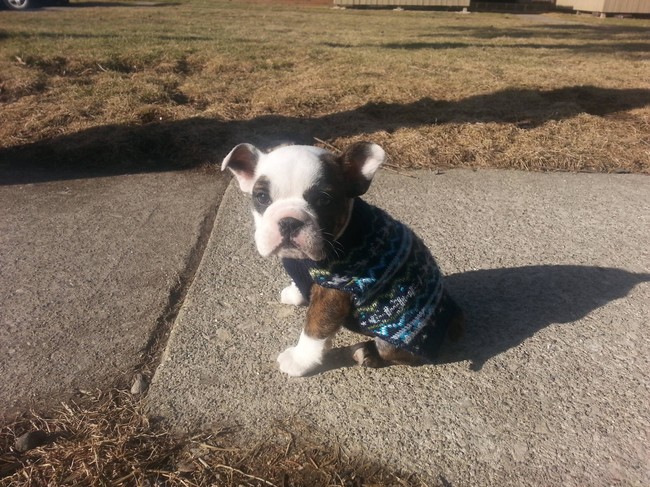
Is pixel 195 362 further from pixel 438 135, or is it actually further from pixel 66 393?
pixel 438 135

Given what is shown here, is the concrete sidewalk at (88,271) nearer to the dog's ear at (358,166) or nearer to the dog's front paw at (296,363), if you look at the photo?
the dog's front paw at (296,363)

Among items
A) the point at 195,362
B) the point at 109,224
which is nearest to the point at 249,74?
the point at 109,224

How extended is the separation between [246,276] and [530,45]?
11629mm

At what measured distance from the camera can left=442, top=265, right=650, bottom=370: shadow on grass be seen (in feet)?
9.02

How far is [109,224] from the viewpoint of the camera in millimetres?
3855

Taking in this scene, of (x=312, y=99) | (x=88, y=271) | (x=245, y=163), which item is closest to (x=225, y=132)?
(x=312, y=99)

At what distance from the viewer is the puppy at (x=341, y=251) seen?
6.98 ft

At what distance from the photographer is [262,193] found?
7.27 feet

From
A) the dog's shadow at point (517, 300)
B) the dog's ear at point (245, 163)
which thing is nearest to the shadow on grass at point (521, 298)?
the dog's shadow at point (517, 300)

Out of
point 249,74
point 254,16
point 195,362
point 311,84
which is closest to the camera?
point 195,362

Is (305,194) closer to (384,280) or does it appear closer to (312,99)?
(384,280)

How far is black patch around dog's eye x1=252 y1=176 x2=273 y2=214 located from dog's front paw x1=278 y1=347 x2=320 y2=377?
2.35 feet

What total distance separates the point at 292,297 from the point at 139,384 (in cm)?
95

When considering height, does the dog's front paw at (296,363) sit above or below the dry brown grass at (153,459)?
above
